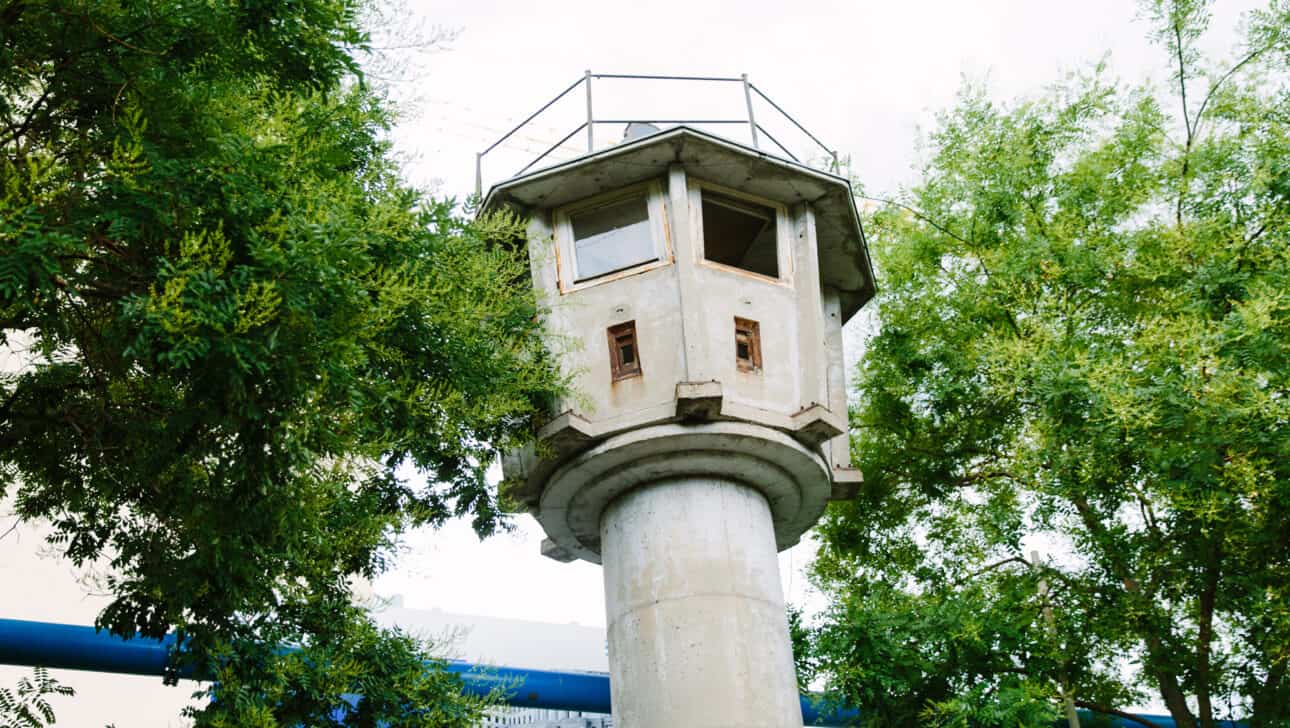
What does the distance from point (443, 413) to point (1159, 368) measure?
7.33 meters

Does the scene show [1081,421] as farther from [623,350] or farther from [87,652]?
[87,652]

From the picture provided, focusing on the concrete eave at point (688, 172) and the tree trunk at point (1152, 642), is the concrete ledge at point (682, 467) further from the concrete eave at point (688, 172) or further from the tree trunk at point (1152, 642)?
the tree trunk at point (1152, 642)

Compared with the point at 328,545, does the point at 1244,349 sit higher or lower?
higher

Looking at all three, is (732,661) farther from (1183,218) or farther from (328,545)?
(1183,218)

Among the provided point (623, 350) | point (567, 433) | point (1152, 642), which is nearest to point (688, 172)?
point (623, 350)

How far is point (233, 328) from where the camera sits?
6.72 meters

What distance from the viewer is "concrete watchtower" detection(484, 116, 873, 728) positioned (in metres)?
11.2

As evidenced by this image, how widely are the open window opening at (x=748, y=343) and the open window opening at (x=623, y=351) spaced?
1.07m

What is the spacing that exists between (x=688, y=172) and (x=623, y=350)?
2.12 metres

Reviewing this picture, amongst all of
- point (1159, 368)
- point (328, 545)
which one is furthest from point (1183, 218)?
point (328, 545)

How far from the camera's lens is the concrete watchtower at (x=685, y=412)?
1120cm

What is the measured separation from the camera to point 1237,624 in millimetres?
12602

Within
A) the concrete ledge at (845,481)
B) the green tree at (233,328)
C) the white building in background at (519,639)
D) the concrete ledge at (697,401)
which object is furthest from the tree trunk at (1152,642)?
the white building in background at (519,639)

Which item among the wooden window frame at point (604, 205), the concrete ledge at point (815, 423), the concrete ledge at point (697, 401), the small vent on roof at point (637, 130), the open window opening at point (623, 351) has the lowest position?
the concrete ledge at point (815, 423)
